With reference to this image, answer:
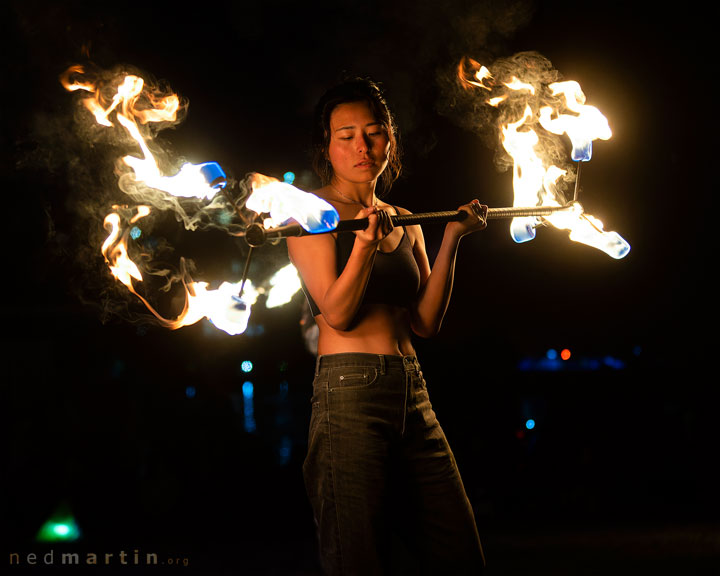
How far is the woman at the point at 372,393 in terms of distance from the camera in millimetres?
2105

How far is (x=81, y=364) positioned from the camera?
834 centimetres

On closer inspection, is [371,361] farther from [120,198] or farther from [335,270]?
[120,198]

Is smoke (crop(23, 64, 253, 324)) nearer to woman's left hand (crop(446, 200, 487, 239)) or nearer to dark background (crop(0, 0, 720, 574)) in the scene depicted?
dark background (crop(0, 0, 720, 574))

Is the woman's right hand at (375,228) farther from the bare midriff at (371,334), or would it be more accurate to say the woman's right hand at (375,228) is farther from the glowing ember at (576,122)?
the glowing ember at (576,122)

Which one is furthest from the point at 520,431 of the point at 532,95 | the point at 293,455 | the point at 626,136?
the point at 532,95

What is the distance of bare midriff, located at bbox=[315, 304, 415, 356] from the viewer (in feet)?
7.38

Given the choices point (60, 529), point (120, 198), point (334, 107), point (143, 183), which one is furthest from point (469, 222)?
point (60, 529)

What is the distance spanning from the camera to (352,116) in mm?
2463

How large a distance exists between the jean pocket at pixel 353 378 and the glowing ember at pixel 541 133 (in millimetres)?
1039

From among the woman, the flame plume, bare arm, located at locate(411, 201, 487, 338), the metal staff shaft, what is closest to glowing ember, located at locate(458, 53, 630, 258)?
the metal staff shaft

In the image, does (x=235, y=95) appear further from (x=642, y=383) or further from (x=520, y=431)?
(x=642, y=383)

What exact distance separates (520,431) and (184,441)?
12.0 feet

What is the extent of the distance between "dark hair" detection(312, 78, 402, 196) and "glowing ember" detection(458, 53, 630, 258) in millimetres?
705

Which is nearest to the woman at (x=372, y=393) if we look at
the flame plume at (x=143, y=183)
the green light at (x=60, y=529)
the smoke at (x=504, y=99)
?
the flame plume at (x=143, y=183)
